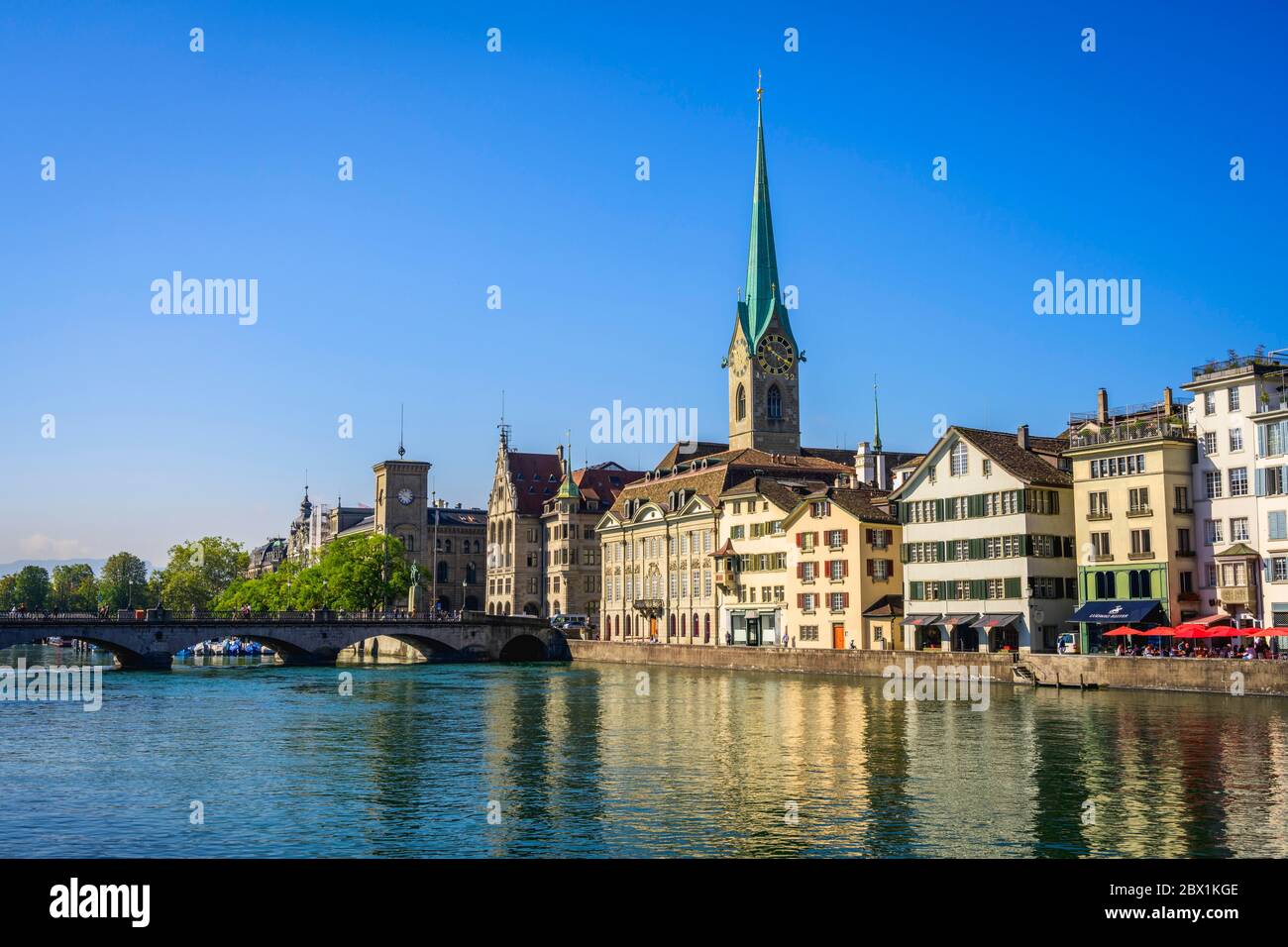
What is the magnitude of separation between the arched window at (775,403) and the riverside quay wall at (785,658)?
158ft

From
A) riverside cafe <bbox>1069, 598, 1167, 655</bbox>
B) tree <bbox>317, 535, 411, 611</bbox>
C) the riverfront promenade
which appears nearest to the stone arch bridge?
tree <bbox>317, 535, 411, 611</bbox>

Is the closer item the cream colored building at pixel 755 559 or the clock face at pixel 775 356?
the cream colored building at pixel 755 559

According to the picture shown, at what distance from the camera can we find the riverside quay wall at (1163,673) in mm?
56312

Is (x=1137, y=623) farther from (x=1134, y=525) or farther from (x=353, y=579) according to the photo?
(x=353, y=579)

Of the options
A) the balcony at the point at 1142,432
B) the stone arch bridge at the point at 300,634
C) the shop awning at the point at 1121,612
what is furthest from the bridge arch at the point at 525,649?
the balcony at the point at 1142,432

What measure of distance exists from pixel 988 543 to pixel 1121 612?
10.4 meters

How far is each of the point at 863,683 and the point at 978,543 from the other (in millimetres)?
12448

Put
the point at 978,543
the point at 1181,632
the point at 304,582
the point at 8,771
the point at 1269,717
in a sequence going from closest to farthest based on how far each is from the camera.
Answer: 1. the point at 8,771
2. the point at 1269,717
3. the point at 1181,632
4. the point at 978,543
5. the point at 304,582

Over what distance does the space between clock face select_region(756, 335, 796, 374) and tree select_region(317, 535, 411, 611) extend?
4767cm

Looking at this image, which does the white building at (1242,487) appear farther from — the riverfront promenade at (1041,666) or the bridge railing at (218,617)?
the bridge railing at (218,617)

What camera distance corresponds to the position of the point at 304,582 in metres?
135

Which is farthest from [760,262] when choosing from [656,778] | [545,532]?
[656,778]
